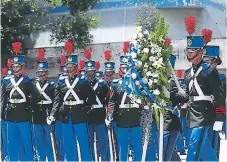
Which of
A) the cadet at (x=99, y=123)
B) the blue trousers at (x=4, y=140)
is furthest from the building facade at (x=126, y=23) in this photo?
the cadet at (x=99, y=123)

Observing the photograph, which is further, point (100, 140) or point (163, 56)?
point (100, 140)

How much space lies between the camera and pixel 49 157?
314 inches

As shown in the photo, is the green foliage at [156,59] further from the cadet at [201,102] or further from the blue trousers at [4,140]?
the blue trousers at [4,140]

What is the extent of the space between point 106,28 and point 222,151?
642 inches

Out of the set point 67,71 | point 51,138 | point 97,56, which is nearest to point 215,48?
point 67,71

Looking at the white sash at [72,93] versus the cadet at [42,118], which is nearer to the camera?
the white sash at [72,93]

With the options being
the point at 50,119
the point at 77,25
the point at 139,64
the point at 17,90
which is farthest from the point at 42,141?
the point at 77,25

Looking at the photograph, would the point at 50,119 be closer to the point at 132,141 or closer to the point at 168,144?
the point at 132,141

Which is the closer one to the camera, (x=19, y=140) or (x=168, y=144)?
(x=168, y=144)

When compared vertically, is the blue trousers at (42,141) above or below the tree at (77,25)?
below

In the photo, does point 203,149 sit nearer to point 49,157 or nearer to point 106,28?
point 49,157

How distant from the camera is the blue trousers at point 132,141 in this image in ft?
22.9

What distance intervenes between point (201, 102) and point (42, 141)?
3.19 meters

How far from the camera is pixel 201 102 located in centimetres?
554
